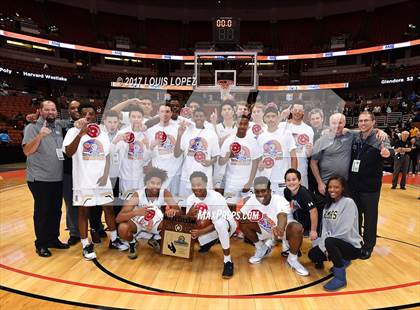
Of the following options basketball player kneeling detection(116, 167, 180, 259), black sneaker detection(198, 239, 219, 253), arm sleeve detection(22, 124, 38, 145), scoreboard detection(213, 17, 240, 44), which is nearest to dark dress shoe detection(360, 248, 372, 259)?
black sneaker detection(198, 239, 219, 253)

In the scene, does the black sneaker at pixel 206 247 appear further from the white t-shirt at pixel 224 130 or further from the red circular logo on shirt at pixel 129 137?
the red circular logo on shirt at pixel 129 137

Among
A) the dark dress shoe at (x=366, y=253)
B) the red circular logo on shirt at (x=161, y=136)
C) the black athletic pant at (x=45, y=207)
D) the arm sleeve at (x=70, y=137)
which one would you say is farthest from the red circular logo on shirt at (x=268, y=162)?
the black athletic pant at (x=45, y=207)

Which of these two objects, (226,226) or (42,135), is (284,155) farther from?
(42,135)

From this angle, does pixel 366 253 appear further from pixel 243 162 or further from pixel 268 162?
pixel 243 162

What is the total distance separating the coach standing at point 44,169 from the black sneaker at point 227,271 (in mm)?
2266

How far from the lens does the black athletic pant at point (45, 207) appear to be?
416cm

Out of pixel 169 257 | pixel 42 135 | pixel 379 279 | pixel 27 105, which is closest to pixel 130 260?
pixel 169 257

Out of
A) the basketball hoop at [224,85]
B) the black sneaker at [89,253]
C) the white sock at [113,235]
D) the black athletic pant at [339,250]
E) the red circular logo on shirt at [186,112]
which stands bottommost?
the black sneaker at [89,253]

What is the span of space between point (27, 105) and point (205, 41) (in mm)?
13595

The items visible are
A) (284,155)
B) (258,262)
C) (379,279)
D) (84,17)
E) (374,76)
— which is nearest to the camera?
(379,279)

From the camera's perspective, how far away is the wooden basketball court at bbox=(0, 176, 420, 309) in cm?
310

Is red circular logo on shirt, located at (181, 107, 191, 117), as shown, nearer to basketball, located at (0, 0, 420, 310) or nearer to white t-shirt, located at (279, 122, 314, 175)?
basketball, located at (0, 0, 420, 310)

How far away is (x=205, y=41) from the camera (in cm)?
2558

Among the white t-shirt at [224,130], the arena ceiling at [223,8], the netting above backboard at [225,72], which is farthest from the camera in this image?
the arena ceiling at [223,8]
